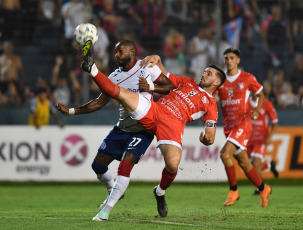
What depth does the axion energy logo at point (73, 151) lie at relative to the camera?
1566 centimetres

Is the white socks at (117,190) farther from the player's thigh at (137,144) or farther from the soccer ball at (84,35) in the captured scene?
the soccer ball at (84,35)

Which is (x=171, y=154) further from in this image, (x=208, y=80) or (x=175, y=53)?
(x=175, y=53)

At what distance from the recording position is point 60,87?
53.4ft

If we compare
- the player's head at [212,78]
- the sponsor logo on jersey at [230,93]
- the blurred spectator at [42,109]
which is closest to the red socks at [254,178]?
the sponsor logo on jersey at [230,93]

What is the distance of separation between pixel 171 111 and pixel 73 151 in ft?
25.3

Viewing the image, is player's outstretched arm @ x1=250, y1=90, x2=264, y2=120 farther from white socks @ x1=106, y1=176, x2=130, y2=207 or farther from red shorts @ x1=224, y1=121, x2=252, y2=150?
white socks @ x1=106, y1=176, x2=130, y2=207

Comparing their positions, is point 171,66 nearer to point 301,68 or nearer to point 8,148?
point 301,68

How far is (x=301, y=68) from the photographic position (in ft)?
55.3

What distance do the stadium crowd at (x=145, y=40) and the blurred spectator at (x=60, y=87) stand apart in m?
0.02

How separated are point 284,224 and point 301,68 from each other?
9624mm

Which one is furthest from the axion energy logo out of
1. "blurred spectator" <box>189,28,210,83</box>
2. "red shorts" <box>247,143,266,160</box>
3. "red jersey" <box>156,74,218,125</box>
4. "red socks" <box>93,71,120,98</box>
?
"red socks" <box>93,71,120,98</box>

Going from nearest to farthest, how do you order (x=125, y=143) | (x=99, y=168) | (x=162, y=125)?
1. (x=162, y=125)
2. (x=125, y=143)
3. (x=99, y=168)

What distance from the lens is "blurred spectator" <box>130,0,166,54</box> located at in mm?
16766

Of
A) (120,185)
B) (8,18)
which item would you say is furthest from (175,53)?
(120,185)
